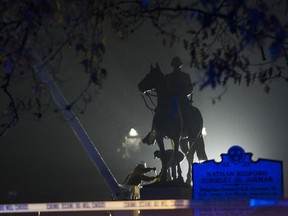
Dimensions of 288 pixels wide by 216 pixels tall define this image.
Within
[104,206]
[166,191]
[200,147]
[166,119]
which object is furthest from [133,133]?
[104,206]

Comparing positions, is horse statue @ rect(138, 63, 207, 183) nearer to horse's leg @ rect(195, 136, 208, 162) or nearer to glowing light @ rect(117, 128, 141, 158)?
horse's leg @ rect(195, 136, 208, 162)

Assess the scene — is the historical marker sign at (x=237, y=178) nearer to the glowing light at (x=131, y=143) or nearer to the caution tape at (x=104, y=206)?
the caution tape at (x=104, y=206)

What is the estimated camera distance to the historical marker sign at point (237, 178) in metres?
7.21

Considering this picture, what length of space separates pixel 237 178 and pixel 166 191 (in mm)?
1099

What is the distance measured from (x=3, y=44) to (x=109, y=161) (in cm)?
627

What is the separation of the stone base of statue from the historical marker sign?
2.18ft

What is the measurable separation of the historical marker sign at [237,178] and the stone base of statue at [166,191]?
66 cm

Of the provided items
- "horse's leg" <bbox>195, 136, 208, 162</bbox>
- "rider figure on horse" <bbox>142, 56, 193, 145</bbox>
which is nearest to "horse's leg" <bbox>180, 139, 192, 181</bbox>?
"horse's leg" <bbox>195, 136, 208, 162</bbox>

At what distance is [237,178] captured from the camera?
7293 mm

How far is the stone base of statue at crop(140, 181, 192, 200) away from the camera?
800 cm

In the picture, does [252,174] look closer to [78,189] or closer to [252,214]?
[252,214]

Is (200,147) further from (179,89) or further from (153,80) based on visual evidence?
(153,80)

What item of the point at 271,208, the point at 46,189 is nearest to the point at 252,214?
the point at 271,208

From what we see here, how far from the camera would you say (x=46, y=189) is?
1191 cm
